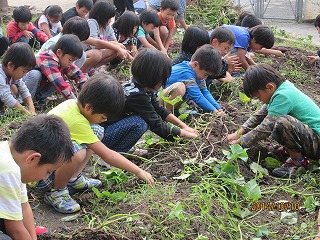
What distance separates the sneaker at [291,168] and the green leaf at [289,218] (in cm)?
58

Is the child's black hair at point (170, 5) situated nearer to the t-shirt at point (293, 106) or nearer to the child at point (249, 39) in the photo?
the child at point (249, 39)

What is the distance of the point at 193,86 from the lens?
5.00m

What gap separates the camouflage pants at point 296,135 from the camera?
3965mm

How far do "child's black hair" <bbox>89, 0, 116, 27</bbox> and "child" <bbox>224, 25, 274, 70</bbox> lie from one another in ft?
4.87

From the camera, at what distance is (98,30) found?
649cm

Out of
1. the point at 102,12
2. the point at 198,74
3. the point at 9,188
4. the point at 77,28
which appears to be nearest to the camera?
the point at 9,188

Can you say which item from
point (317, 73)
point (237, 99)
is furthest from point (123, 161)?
point (317, 73)

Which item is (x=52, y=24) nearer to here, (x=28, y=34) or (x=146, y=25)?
(x=28, y=34)

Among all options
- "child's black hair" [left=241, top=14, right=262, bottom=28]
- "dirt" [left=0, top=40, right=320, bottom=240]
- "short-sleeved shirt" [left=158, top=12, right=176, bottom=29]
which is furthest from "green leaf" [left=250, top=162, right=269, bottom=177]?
"short-sleeved shirt" [left=158, top=12, right=176, bottom=29]

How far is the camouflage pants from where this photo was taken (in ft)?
13.0

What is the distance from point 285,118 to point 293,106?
0.66ft

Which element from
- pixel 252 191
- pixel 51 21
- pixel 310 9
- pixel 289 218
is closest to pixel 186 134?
pixel 252 191

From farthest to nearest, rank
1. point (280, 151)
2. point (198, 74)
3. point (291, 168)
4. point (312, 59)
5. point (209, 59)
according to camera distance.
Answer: point (312, 59), point (198, 74), point (209, 59), point (280, 151), point (291, 168)

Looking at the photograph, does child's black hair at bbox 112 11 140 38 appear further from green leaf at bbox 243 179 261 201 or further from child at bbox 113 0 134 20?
green leaf at bbox 243 179 261 201
